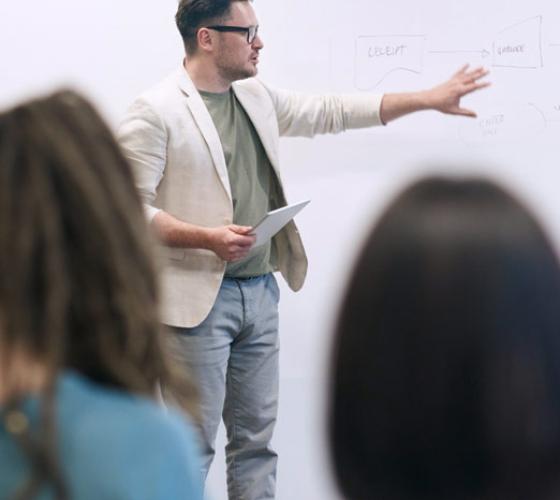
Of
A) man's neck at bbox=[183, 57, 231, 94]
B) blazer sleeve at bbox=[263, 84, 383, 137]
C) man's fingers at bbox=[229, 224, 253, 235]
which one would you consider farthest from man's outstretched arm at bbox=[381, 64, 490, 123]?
man's fingers at bbox=[229, 224, 253, 235]

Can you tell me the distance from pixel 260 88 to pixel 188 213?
0.41 metres

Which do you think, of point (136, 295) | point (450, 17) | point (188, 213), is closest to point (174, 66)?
point (188, 213)

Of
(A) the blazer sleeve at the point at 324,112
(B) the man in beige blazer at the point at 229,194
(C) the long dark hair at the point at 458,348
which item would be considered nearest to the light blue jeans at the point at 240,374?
(B) the man in beige blazer at the point at 229,194

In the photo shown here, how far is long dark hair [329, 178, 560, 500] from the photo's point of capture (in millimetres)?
830

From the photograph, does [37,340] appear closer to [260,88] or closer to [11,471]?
[11,471]

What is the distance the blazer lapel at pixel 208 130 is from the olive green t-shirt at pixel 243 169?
0.14 ft

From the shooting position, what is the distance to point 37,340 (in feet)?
2.99

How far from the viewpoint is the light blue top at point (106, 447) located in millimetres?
889

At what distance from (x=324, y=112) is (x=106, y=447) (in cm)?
214

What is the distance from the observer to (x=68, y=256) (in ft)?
3.01

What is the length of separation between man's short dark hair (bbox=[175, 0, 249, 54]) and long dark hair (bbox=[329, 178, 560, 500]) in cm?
203

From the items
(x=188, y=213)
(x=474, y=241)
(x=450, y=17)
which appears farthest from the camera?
(x=450, y=17)

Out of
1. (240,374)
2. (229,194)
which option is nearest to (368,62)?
(229,194)

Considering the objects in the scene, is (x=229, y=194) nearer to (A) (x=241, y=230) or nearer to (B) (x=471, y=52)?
(A) (x=241, y=230)
